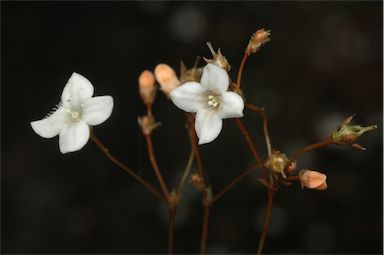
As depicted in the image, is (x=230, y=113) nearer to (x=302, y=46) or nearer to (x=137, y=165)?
(x=137, y=165)

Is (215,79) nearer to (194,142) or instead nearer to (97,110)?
(194,142)

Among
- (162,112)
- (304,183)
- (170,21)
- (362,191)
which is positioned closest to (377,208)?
(362,191)

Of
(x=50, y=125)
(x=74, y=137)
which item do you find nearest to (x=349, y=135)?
(x=74, y=137)

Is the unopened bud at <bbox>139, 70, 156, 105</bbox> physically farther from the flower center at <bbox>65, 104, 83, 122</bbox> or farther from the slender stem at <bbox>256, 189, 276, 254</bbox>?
the slender stem at <bbox>256, 189, 276, 254</bbox>

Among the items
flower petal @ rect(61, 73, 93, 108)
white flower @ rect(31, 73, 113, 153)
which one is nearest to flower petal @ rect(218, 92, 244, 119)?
white flower @ rect(31, 73, 113, 153)

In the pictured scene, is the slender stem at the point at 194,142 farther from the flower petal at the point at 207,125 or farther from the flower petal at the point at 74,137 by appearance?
the flower petal at the point at 74,137

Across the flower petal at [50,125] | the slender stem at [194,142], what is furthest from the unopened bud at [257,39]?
the flower petal at [50,125]
